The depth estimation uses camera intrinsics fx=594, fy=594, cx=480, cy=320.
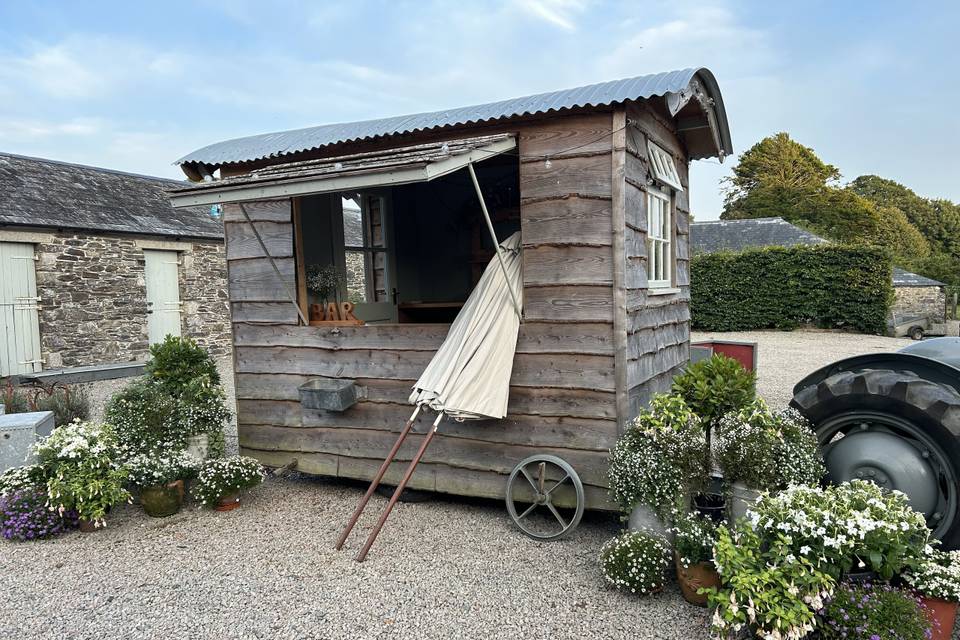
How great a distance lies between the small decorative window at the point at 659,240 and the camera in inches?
208

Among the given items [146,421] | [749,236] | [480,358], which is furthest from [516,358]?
[749,236]

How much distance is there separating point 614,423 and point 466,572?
1.48 metres

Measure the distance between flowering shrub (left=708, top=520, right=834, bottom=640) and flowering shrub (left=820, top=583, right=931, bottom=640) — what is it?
7cm

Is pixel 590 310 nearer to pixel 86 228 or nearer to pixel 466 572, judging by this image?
pixel 466 572

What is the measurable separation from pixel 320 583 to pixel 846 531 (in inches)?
116

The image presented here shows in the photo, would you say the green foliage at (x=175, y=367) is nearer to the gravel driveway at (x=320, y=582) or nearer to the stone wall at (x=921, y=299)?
the gravel driveway at (x=320, y=582)

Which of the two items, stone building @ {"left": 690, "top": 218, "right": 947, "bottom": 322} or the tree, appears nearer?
stone building @ {"left": 690, "top": 218, "right": 947, "bottom": 322}

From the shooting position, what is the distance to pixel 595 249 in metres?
4.40

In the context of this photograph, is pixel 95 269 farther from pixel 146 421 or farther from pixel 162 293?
pixel 146 421

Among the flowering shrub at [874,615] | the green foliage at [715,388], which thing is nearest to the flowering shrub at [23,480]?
the green foliage at [715,388]

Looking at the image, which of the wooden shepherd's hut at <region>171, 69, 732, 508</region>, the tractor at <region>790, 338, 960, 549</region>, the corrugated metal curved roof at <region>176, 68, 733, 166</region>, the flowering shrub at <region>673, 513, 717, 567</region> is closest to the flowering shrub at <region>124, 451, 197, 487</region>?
the wooden shepherd's hut at <region>171, 69, 732, 508</region>

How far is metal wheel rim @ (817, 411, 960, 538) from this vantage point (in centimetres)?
329

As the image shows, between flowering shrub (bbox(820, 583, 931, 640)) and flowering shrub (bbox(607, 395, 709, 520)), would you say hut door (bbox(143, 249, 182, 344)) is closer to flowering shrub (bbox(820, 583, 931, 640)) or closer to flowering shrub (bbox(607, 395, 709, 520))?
flowering shrub (bbox(607, 395, 709, 520))

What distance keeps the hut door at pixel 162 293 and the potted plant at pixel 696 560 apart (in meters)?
13.5
